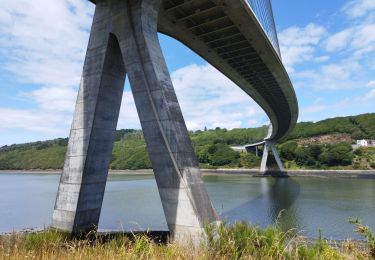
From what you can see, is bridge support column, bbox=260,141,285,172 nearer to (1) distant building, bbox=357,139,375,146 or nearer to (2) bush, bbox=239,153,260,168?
(2) bush, bbox=239,153,260,168

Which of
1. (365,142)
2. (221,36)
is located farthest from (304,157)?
(221,36)

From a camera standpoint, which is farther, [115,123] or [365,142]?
[365,142]

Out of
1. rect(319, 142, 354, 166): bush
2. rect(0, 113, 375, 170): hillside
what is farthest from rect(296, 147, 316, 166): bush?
rect(319, 142, 354, 166): bush

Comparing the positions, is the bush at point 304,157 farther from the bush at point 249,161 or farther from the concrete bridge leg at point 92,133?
the concrete bridge leg at point 92,133

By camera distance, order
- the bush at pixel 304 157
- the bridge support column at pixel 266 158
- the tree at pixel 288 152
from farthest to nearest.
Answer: the tree at pixel 288 152 → the bush at pixel 304 157 → the bridge support column at pixel 266 158

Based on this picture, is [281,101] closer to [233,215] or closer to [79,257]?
[233,215]

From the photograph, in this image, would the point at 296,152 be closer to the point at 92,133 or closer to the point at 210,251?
the point at 92,133

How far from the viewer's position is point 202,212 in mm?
11102

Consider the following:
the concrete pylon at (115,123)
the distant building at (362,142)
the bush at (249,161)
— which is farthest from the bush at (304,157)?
the concrete pylon at (115,123)

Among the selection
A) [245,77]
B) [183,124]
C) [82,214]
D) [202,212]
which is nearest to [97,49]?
[183,124]

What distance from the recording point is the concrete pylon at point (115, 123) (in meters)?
11.5

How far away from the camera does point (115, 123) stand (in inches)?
550

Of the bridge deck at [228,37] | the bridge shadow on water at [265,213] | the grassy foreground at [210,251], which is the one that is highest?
the bridge deck at [228,37]

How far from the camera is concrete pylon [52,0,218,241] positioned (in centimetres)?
1146
